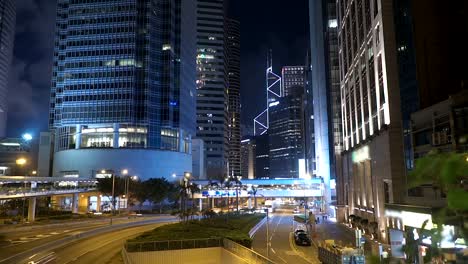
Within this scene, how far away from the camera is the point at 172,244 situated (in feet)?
156

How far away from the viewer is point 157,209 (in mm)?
Answer: 131625

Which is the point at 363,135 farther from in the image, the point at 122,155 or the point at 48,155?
the point at 48,155

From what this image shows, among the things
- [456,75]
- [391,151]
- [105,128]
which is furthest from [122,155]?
[456,75]

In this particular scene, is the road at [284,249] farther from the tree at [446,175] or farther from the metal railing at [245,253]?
the tree at [446,175]

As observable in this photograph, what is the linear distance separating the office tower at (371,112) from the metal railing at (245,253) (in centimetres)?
2286

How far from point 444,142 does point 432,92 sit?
35.2 ft

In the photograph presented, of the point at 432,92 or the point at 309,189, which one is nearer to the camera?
the point at 432,92

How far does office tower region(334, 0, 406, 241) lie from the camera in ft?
181

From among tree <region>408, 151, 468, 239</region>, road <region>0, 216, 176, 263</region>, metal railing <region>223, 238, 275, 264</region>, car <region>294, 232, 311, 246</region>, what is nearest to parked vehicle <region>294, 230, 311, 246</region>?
car <region>294, 232, 311, 246</region>

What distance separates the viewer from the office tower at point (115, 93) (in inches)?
5738

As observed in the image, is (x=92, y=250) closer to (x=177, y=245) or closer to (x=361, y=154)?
(x=177, y=245)

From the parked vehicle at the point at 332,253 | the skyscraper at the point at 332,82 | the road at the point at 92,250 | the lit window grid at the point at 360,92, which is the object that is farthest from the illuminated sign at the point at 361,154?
the road at the point at 92,250

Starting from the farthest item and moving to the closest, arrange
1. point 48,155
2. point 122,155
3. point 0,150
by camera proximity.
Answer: point 0,150, point 48,155, point 122,155

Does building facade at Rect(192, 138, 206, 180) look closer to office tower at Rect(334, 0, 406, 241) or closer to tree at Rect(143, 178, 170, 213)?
tree at Rect(143, 178, 170, 213)
